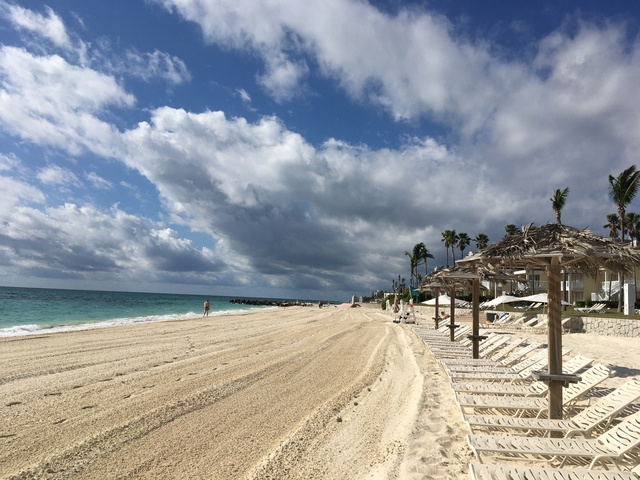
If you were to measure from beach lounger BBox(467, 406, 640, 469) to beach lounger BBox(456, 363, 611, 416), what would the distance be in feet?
3.42

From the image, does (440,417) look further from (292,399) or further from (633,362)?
(633,362)

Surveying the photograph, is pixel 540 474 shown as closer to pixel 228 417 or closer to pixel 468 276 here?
pixel 228 417

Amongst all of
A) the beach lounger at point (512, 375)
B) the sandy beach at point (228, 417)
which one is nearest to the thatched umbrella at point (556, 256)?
the sandy beach at point (228, 417)

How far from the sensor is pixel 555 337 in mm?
4762

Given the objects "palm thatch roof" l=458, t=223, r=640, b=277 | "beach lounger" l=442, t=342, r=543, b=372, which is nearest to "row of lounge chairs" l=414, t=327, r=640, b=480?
"beach lounger" l=442, t=342, r=543, b=372

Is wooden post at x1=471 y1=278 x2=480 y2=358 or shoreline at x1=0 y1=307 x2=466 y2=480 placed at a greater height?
wooden post at x1=471 y1=278 x2=480 y2=358

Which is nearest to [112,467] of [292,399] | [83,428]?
[83,428]

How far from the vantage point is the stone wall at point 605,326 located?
48.7 feet

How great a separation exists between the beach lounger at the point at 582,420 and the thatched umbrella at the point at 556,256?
0.36 meters

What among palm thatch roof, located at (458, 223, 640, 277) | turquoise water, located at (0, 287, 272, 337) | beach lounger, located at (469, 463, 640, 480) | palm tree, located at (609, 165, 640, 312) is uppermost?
palm tree, located at (609, 165, 640, 312)

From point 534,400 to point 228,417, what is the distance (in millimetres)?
3979

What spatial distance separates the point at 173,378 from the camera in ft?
24.8

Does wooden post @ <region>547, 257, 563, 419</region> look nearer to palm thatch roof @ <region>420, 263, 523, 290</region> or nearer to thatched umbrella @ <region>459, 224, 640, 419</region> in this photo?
thatched umbrella @ <region>459, 224, 640, 419</region>

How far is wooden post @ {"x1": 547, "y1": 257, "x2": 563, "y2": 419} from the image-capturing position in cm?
457
